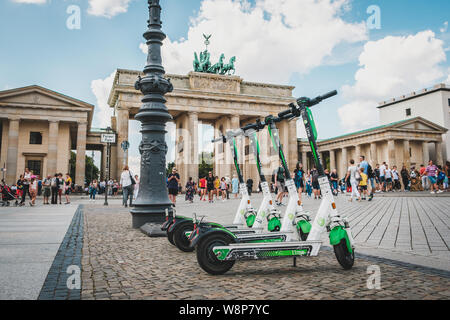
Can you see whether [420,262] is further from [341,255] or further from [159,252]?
[159,252]

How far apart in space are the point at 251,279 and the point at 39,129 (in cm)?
4715

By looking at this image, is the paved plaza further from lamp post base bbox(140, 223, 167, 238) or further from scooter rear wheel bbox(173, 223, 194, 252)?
lamp post base bbox(140, 223, 167, 238)

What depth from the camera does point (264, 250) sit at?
12.6ft

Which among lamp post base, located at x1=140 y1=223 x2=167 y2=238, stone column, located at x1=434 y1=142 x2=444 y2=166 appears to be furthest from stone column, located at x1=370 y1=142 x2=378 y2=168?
lamp post base, located at x1=140 y1=223 x2=167 y2=238

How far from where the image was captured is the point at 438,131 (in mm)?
54469

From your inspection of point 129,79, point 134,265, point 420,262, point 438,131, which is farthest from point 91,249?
point 438,131

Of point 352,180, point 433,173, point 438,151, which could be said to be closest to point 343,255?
point 352,180

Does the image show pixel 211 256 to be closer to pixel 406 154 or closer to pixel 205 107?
pixel 205 107

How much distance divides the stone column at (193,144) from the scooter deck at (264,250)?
41822 mm

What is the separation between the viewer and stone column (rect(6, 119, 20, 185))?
40.4m

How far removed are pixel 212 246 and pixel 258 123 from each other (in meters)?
2.40

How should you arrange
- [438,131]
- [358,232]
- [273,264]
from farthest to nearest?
[438,131] < [358,232] < [273,264]

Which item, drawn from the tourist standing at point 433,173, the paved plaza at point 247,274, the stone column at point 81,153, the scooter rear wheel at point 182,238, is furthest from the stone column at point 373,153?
the scooter rear wheel at point 182,238

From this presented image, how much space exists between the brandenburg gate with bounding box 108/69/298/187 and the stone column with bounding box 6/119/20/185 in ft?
36.2
